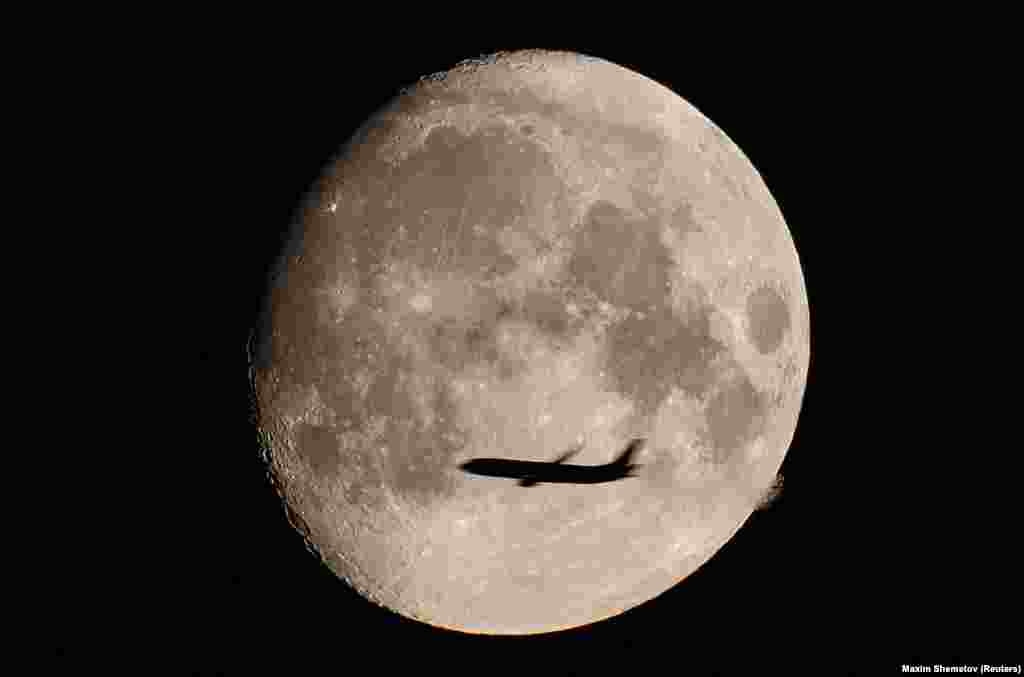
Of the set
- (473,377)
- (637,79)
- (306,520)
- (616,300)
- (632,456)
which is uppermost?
(637,79)

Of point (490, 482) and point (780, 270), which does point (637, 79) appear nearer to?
point (780, 270)

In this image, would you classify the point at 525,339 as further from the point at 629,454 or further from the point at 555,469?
the point at 629,454

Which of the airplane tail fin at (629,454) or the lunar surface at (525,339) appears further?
the airplane tail fin at (629,454)

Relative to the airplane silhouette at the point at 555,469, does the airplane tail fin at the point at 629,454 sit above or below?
above

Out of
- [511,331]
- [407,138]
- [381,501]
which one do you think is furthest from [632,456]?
[407,138]

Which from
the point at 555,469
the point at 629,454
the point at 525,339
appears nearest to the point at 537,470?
the point at 555,469
